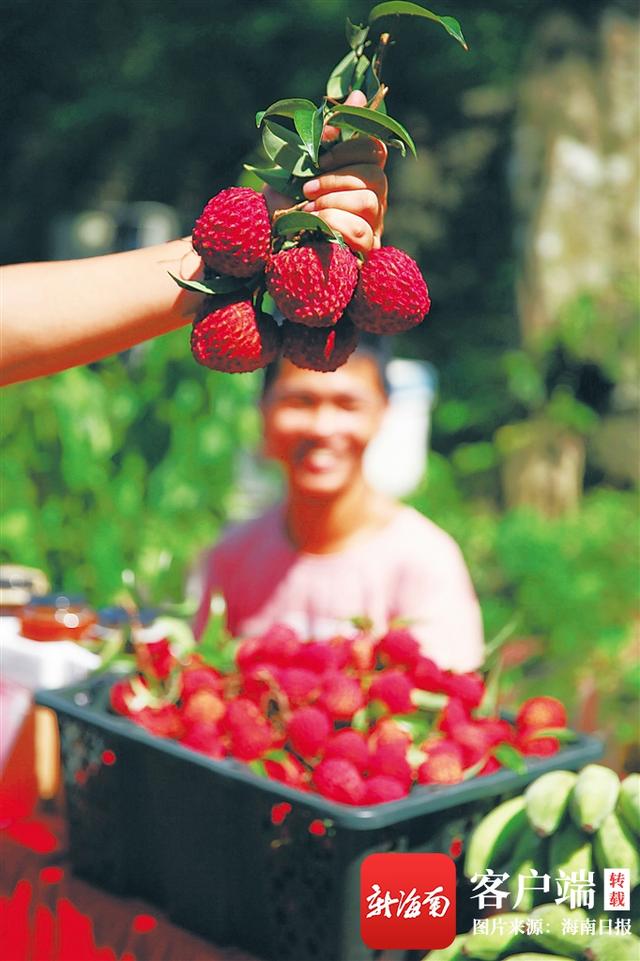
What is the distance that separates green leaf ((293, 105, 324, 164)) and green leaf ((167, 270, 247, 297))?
10cm

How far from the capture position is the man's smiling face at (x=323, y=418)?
164 cm

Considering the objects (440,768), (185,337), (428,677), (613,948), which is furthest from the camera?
(185,337)

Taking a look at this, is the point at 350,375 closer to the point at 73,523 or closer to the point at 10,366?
the point at 73,523

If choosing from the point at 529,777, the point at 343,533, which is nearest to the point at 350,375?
the point at 343,533

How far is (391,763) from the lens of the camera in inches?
38.0

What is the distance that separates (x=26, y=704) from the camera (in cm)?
131

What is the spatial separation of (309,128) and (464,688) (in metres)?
0.55

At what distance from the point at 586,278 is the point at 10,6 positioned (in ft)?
9.87

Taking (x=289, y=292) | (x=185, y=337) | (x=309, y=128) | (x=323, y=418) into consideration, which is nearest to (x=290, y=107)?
(x=309, y=128)

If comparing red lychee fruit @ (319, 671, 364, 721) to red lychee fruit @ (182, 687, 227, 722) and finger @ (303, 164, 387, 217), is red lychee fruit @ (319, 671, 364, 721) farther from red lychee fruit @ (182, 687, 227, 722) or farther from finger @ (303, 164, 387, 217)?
finger @ (303, 164, 387, 217)

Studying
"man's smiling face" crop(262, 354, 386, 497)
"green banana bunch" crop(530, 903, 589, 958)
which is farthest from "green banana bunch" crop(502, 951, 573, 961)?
"man's smiling face" crop(262, 354, 386, 497)

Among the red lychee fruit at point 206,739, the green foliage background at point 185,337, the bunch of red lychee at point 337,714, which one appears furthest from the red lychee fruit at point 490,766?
the green foliage background at point 185,337

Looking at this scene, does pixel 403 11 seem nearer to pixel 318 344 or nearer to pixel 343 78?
pixel 343 78

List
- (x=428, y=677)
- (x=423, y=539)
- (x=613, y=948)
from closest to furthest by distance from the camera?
(x=613, y=948), (x=428, y=677), (x=423, y=539)
